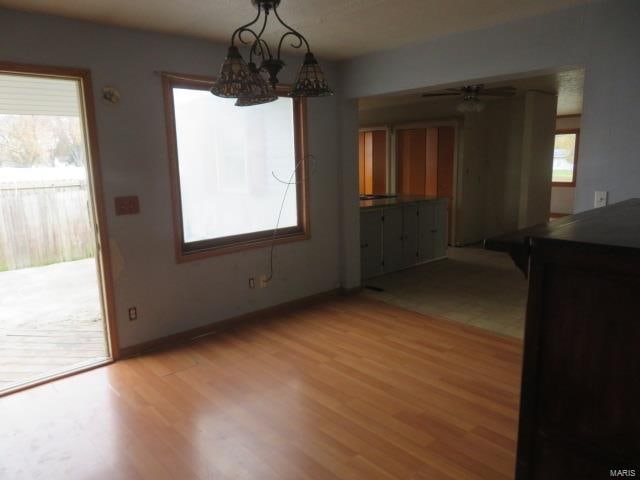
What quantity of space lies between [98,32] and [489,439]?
3.48 metres

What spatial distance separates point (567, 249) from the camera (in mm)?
1045

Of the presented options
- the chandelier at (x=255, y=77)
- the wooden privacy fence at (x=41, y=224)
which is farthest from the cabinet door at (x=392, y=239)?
the chandelier at (x=255, y=77)

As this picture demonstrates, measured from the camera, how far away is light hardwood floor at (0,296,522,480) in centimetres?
207

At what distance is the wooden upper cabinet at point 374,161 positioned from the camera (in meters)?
7.75

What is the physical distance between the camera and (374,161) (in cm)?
792

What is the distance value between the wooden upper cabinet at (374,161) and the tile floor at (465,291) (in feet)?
7.36

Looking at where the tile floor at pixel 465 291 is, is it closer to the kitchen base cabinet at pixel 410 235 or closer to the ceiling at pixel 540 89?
the kitchen base cabinet at pixel 410 235

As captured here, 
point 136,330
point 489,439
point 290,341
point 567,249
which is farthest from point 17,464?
point 567,249

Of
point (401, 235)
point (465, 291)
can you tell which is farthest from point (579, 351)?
point (401, 235)

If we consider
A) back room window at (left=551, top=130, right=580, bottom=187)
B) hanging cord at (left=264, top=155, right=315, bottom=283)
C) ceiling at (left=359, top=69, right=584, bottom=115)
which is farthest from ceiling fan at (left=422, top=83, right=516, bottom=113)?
back room window at (left=551, top=130, right=580, bottom=187)

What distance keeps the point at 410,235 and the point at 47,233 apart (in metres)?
4.42

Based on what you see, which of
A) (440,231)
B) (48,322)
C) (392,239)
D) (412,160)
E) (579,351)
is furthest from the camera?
(412,160)

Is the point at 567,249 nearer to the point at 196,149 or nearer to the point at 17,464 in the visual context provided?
the point at 17,464

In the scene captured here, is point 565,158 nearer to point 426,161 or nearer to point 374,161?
point 426,161
